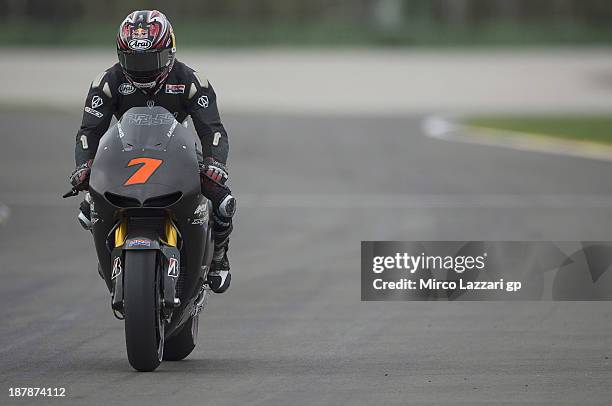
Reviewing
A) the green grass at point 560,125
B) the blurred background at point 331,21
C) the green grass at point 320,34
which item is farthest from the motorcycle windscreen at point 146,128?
the blurred background at point 331,21

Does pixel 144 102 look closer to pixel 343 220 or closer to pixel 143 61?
pixel 143 61

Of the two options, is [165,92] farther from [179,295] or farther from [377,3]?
[377,3]

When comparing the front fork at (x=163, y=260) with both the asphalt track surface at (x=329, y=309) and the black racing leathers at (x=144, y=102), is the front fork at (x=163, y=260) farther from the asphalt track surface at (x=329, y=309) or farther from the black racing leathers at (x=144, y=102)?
the black racing leathers at (x=144, y=102)

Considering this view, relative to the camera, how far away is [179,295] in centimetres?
799

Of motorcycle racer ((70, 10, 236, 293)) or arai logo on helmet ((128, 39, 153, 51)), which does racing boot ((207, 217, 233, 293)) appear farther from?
arai logo on helmet ((128, 39, 153, 51))

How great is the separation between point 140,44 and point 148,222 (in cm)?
101

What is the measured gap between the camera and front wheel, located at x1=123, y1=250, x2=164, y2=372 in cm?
743

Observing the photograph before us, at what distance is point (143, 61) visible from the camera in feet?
26.3

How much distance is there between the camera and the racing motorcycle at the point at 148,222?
7.50 m

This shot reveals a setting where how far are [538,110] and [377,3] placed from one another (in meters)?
24.6

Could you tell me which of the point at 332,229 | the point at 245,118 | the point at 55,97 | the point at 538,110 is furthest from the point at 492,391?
the point at 55,97

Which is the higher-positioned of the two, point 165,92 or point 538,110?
point 165,92

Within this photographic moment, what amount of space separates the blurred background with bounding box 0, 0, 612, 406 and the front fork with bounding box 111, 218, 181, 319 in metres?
0.41

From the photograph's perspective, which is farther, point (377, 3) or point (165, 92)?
point (377, 3)
